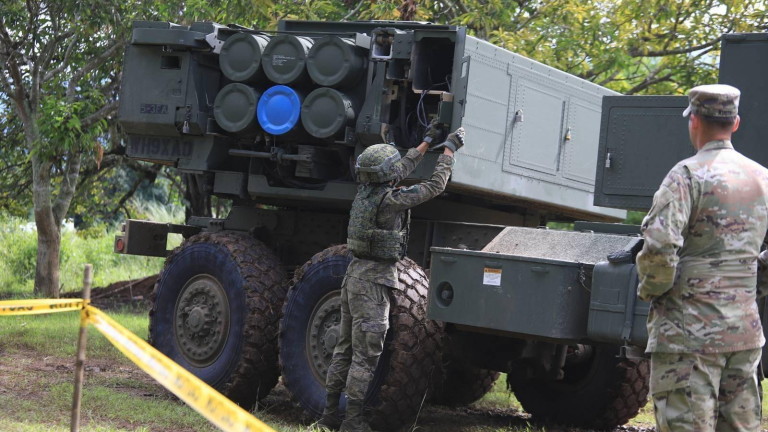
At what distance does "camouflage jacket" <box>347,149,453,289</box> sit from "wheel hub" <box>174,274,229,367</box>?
1.67 metres

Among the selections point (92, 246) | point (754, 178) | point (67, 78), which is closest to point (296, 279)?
point (754, 178)

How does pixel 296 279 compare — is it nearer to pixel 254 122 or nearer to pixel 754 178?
pixel 254 122

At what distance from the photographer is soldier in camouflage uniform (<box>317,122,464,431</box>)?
7.57 meters

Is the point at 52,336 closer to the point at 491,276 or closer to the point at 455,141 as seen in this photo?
the point at 455,141

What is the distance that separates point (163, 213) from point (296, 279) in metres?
14.5

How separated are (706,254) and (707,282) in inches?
4.4

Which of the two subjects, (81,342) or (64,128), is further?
(64,128)

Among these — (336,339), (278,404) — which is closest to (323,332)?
(336,339)

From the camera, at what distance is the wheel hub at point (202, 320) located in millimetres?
9078

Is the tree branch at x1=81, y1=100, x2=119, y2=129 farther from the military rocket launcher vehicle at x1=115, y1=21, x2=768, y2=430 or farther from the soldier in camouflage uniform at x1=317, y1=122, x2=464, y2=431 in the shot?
the soldier in camouflage uniform at x1=317, y1=122, x2=464, y2=431

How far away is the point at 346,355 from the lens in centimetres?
781

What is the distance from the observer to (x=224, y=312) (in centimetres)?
906

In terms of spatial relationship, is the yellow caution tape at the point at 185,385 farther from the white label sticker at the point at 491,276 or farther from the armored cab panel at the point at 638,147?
the armored cab panel at the point at 638,147

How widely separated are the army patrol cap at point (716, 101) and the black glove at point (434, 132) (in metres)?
3.21
